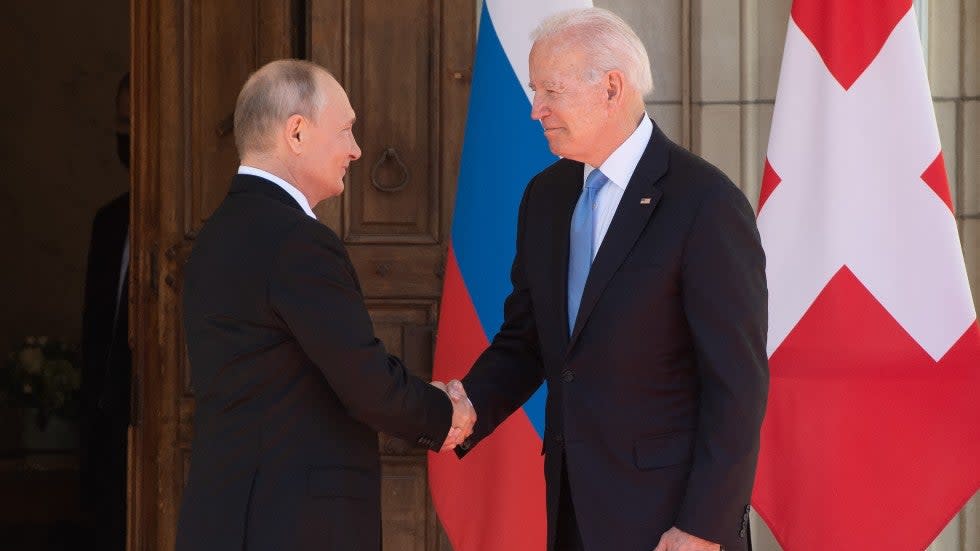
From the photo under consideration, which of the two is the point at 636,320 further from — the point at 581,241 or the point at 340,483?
the point at 340,483

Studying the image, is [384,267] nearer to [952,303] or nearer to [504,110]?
[504,110]

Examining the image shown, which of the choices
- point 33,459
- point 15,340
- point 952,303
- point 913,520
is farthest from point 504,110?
point 15,340

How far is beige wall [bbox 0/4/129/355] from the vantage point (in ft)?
24.5

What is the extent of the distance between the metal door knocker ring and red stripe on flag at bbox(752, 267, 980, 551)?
3.98 feet

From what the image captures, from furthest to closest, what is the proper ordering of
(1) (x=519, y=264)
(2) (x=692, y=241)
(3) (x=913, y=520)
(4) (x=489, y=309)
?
(4) (x=489, y=309)
(3) (x=913, y=520)
(1) (x=519, y=264)
(2) (x=692, y=241)

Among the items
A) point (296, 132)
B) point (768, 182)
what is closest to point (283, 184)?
point (296, 132)

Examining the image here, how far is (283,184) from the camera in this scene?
2658mm

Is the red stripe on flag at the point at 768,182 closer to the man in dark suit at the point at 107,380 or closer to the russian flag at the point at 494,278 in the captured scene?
the russian flag at the point at 494,278

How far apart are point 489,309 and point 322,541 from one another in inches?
46.8

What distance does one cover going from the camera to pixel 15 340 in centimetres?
740

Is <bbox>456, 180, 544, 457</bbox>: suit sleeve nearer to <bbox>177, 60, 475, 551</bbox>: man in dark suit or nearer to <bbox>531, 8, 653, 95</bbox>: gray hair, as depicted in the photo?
<bbox>177, 60, 475, 551</bbox>: man in dark suit

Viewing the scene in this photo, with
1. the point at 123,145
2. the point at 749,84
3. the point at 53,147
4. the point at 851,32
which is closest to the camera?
the point at 851,32

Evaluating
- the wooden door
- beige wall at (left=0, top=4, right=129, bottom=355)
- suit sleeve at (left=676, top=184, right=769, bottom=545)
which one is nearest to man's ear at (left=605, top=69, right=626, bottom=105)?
suit sleeve at (left=676, top=184, right=769, bottom=545)

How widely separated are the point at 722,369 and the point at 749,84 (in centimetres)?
169
